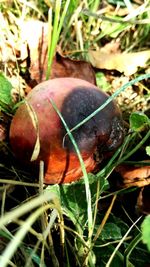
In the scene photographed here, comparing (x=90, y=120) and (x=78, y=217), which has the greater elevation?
(x=90, y=120)

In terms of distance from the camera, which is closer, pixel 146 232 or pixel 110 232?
pixel 146 232

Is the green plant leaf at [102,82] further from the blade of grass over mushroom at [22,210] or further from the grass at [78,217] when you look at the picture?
the blade of grass over mushroom at [22,210]

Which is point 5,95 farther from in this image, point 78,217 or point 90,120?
point 78,217

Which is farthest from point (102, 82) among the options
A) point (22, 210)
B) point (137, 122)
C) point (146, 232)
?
point (22, 210)

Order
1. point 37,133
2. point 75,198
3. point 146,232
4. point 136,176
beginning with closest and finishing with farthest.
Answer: point 146,232, point 37,133, point 75,198, point 136,176

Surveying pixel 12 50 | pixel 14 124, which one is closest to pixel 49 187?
pixel 14 124

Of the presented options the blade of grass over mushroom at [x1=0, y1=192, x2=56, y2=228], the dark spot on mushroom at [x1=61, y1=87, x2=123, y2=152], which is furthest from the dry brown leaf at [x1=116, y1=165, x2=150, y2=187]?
the blade of grass over mushroom at [x1=0, y1=192, x2=56, y2=228]

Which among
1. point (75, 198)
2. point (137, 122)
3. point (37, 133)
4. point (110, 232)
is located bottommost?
point (110, 232)
